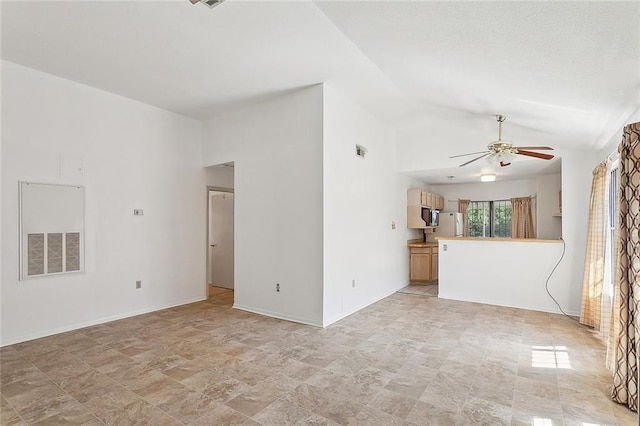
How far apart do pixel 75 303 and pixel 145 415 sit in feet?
9.53

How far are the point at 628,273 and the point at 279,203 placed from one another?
12.8 feet

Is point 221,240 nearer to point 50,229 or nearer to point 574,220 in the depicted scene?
point 50,229

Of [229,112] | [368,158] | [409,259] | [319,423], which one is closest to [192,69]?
[229,112]

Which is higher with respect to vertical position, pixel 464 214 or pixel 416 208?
pixel 416 208

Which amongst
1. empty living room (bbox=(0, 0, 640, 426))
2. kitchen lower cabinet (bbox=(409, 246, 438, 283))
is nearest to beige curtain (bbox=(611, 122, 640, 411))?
empty living room (bbox=(0, 0, 640, 426))

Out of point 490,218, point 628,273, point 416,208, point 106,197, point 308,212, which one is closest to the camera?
point 628,273

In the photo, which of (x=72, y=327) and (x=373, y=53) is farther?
(x=72, y=327)

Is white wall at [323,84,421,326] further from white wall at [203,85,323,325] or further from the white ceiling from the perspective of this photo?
the white ceiling

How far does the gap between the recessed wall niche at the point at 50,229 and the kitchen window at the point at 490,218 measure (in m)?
8.45

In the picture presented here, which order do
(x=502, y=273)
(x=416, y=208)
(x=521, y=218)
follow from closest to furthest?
(x=502, y=273) → (x=416, y=208) → (x=521, y=218)

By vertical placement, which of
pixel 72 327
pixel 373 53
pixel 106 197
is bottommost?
pixel 72 327

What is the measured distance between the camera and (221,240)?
23.6 ft

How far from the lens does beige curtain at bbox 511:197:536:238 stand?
7605 mm

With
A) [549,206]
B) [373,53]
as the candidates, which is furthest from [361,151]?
[549,206]
